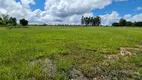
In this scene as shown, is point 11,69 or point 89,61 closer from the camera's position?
point 11,69

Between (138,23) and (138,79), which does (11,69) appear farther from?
(138,23)

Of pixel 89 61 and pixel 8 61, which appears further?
pixel 89 61

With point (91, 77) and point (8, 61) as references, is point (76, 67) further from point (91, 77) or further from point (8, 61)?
point (8, 61)

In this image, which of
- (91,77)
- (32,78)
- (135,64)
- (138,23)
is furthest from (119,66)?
(138,23)

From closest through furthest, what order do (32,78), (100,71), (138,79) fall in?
(32,78), (138,79), (100,71)


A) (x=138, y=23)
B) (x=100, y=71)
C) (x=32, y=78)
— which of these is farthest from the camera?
(x=138, y=23)

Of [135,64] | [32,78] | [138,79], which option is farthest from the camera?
[135,64]

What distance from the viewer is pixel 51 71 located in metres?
5.88

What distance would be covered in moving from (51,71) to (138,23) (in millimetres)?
126460

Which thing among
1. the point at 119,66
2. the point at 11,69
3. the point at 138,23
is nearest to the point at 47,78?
the point at 11,69

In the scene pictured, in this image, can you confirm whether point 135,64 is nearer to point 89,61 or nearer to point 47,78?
point 89,61

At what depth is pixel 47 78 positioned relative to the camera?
17.3 ft

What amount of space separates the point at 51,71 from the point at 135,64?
381 cm

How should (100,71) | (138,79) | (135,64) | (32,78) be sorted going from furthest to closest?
1. (135,64)
2. (100,71)
3. (138,79)
4. (32,78)
